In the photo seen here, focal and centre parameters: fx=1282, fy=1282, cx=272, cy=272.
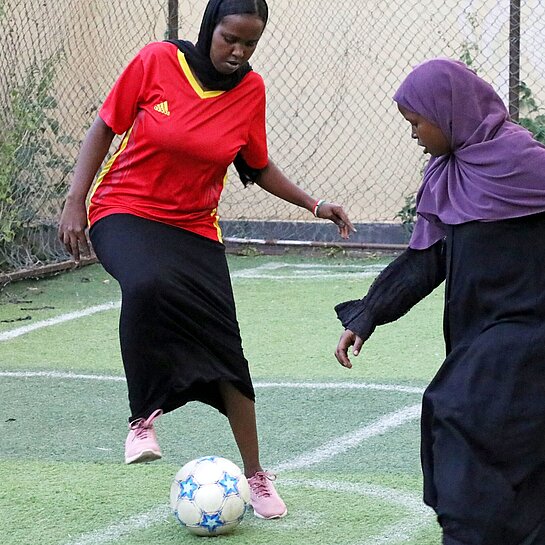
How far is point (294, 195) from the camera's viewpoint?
17.1 ft

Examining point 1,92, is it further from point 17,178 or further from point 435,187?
point 435,187

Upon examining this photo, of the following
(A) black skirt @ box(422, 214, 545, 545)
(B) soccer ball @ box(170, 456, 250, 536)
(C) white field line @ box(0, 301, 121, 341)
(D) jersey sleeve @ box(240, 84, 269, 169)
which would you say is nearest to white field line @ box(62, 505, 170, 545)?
(B) soccer ball @ box(170, 456, 250, 536)

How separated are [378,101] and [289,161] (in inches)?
39.7

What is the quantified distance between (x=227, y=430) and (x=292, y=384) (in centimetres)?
100

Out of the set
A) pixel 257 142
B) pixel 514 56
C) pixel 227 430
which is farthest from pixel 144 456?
pixel 514 56

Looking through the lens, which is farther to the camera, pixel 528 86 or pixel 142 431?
pixel 528 86

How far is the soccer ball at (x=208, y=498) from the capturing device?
4.50 metres

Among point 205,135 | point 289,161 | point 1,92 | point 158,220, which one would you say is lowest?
point 289,161

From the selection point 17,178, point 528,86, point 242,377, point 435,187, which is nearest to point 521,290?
point 435,187

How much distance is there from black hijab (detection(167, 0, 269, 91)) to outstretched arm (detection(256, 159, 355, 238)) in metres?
0.47

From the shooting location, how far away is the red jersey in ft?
15.7

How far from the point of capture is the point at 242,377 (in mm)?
4859

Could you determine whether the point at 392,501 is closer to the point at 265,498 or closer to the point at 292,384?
the point at 265,498

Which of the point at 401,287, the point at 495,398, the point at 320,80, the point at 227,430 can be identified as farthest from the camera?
the point at 320,80
